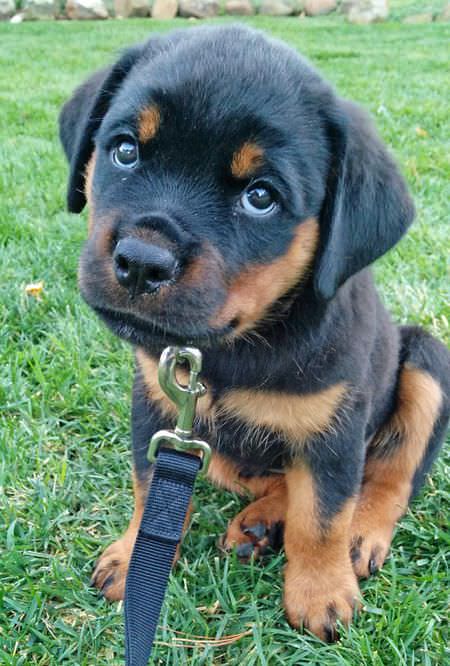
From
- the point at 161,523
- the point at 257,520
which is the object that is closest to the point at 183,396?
the point at 161,523

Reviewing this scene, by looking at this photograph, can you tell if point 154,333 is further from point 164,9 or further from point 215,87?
point 164,9

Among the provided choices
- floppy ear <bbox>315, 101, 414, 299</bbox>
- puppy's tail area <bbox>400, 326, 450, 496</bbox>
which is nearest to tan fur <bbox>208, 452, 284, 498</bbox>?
puppy's tail area <bbox>400, 326, 450, 496</bbox>

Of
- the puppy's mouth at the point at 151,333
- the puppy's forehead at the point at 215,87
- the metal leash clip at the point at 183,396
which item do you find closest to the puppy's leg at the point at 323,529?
the metal leash clip at the point at 183,396

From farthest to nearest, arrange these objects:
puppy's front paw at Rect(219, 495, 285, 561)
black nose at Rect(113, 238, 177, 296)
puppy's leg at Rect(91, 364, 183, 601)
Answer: puppy's front paw at Rect(219, 495, 285, 561), puppy's leg at Rect(91, 364, 183, 601), black nose at Rect(113, 238, 177, 296)

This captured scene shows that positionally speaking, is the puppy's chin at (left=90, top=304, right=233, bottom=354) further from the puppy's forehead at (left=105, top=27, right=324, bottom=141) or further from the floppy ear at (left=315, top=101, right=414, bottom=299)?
the puppy's forehead at (left=105, top=27, right=324, bottom=141)

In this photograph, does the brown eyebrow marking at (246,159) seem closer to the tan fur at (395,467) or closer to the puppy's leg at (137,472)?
the puppy's leg at (137,472)

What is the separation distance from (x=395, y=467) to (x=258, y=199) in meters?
1.22

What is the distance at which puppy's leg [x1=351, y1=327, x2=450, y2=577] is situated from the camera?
2.40m

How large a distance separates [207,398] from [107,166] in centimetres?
72

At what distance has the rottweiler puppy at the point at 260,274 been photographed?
172 centimetres

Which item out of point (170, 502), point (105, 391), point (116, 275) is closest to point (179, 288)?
point (116, 275)

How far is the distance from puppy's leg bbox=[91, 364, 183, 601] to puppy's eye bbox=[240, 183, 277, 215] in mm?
766

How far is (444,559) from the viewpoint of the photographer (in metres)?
2.33

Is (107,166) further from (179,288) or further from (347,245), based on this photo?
(347,245)
